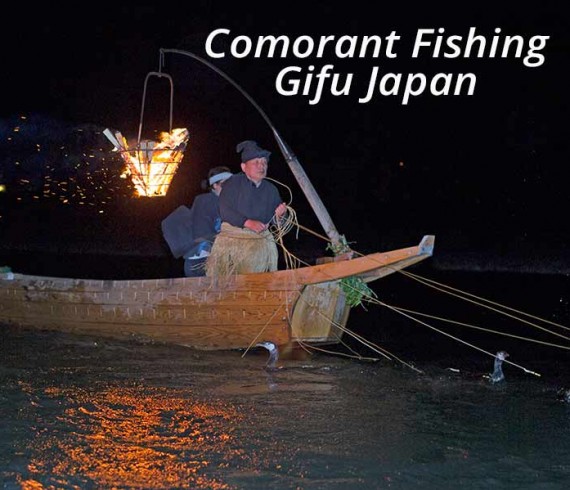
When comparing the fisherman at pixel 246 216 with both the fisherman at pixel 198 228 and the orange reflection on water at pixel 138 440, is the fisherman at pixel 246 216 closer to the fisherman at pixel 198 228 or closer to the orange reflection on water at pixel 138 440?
the fisherman at pixel 198 228

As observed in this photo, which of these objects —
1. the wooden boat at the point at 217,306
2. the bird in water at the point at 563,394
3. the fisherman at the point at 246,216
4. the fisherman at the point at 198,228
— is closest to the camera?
the bird in water at the point at 563,394

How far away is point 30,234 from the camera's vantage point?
3164cm

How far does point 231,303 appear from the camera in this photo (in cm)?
920

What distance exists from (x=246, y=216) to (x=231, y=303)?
814 millimetres

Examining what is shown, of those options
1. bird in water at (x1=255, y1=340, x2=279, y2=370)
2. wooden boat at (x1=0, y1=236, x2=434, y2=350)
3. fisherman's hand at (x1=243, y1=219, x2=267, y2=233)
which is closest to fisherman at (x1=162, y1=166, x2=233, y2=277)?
wooden boat at (x1=0, y1=236, x2=434, y2=350)

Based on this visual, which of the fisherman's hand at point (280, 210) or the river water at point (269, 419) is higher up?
the fisherman's hand at point (280, 210)

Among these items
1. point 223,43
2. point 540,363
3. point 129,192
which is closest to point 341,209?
point 129,192

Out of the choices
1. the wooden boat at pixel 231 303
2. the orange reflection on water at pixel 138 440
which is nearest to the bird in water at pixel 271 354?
the wooden boat at pixel 231 303

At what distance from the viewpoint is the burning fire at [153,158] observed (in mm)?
9305

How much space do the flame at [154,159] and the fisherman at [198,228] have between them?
100cm

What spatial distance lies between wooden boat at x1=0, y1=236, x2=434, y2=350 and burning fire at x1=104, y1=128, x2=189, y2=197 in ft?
3.03

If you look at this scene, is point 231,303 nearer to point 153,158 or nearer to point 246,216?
point 246,216

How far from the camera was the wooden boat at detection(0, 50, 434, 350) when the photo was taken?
8.87 meters

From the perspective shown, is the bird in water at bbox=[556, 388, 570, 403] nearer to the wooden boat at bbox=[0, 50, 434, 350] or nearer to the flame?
the wooden boat at bbox=[0, 50, 434, 350]
